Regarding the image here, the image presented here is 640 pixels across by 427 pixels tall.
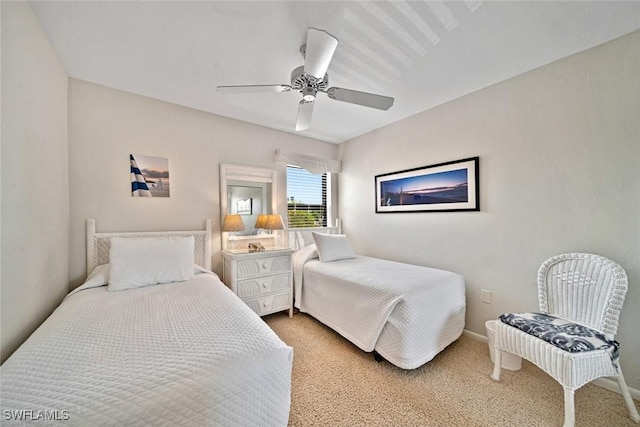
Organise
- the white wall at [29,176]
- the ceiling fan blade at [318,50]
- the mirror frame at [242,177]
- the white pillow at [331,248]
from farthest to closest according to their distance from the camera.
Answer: the white pillow at [331,248] → the mirror frame at [242,177] → the ceiling fan blade at [318,50] → the white wall at [29,176]

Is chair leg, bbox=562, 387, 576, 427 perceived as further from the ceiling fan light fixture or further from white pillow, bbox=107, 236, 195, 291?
white pillow, bbox=107, 236, 195, 291

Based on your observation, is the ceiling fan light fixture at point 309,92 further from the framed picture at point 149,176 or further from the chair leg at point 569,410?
the chair leg at point 569,410

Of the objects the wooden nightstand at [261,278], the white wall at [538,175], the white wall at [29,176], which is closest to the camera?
the white wall at [29,176]

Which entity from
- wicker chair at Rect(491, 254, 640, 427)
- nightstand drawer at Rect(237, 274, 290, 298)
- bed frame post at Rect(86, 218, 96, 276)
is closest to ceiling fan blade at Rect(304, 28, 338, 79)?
nightstand drawer at Rect(237, 274, 290, 298)

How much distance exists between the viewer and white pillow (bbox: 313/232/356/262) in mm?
2914

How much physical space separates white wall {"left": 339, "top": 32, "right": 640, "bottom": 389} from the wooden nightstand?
1.59 metres

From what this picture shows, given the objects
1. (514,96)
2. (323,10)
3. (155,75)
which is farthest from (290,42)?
(514,96)

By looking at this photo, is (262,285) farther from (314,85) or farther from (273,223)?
(314,85)

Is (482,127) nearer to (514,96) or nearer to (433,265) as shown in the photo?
(514,96)

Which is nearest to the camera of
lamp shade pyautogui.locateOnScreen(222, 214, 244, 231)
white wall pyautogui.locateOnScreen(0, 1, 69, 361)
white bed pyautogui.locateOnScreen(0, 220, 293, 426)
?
white bed pyautogui.locateOnScreen(0, 220, 293, 426)

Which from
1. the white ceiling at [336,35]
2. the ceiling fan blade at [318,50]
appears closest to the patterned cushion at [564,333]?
the white ceiling at [336,35]

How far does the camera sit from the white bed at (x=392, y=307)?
1.79 m

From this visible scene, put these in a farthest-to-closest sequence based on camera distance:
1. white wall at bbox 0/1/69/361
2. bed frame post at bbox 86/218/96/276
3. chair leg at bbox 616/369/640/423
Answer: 1. bed frame post at bbox 86/218/96/276
2. chair leg at bbox 616/369/640/423
3. white wall at bbox 0/1/69/361

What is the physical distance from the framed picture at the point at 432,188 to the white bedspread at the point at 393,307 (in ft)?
2.52
